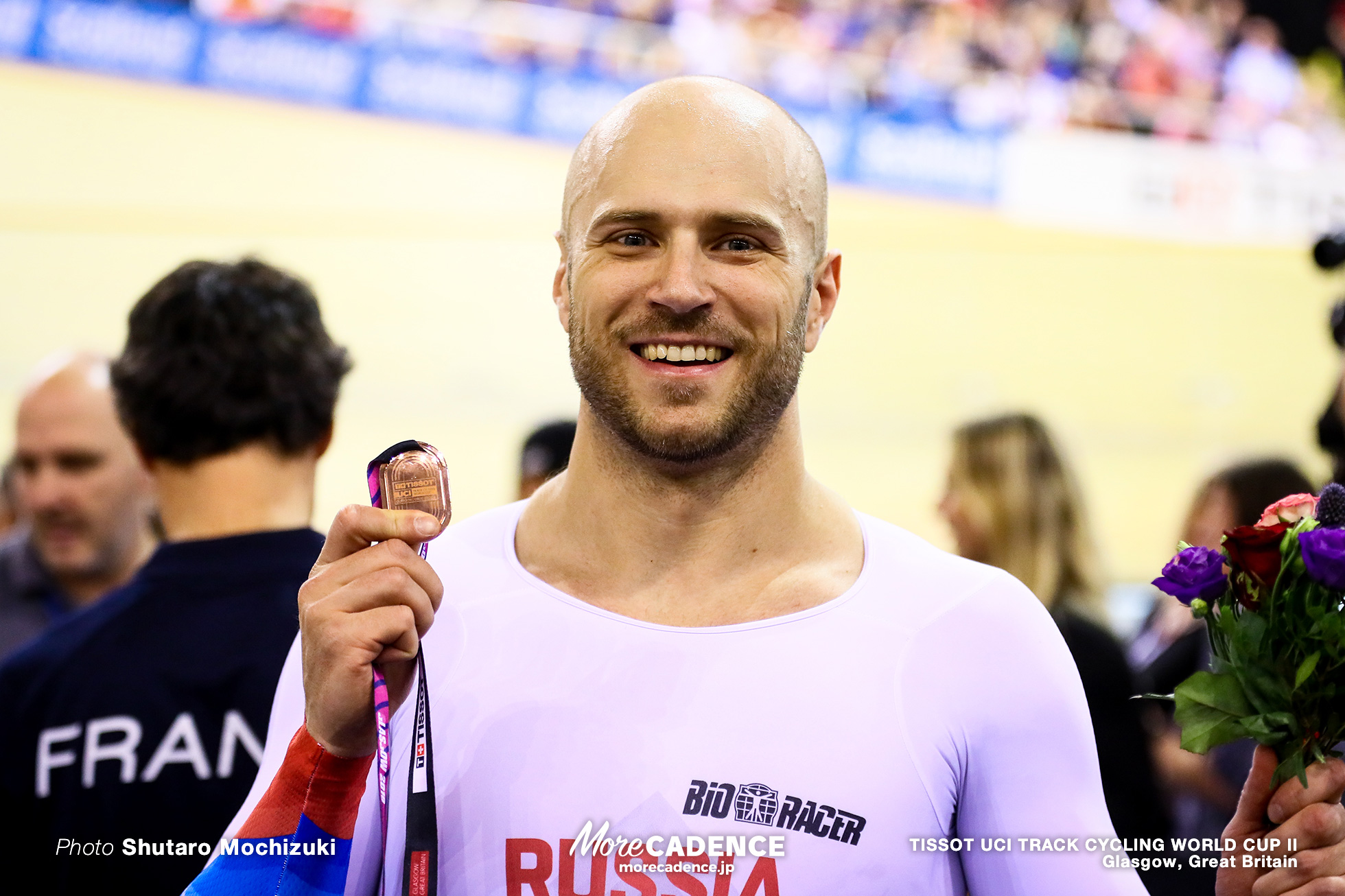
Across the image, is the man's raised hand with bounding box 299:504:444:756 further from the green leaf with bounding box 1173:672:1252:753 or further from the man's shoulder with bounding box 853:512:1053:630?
the green leaf with bounding box 1173:672:1252:753

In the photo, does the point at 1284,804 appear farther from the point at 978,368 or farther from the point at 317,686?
the point at 978,368

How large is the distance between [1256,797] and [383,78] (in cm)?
1357

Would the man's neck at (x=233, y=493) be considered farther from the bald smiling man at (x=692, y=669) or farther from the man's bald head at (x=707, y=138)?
the man's bald head at (x=707, y=138)

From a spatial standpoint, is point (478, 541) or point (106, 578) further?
point (106, 578)

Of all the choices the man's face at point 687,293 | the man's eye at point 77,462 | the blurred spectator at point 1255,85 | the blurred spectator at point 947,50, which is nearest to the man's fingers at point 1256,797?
the man's face at point 687,293

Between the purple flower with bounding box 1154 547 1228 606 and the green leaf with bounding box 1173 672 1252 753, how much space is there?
0.33 feet

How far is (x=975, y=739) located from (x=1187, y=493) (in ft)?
47.4

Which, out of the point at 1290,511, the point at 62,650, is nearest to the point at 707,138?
the point at 1290,511

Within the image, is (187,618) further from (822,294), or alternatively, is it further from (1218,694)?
(1218,694)

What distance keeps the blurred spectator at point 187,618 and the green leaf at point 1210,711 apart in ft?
4.61

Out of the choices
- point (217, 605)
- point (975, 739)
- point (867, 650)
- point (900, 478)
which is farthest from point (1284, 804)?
point (900, 478)

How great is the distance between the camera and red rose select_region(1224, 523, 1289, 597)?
5.45 feet

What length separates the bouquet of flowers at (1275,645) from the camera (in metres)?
1.63

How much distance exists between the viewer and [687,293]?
5.72 ft
